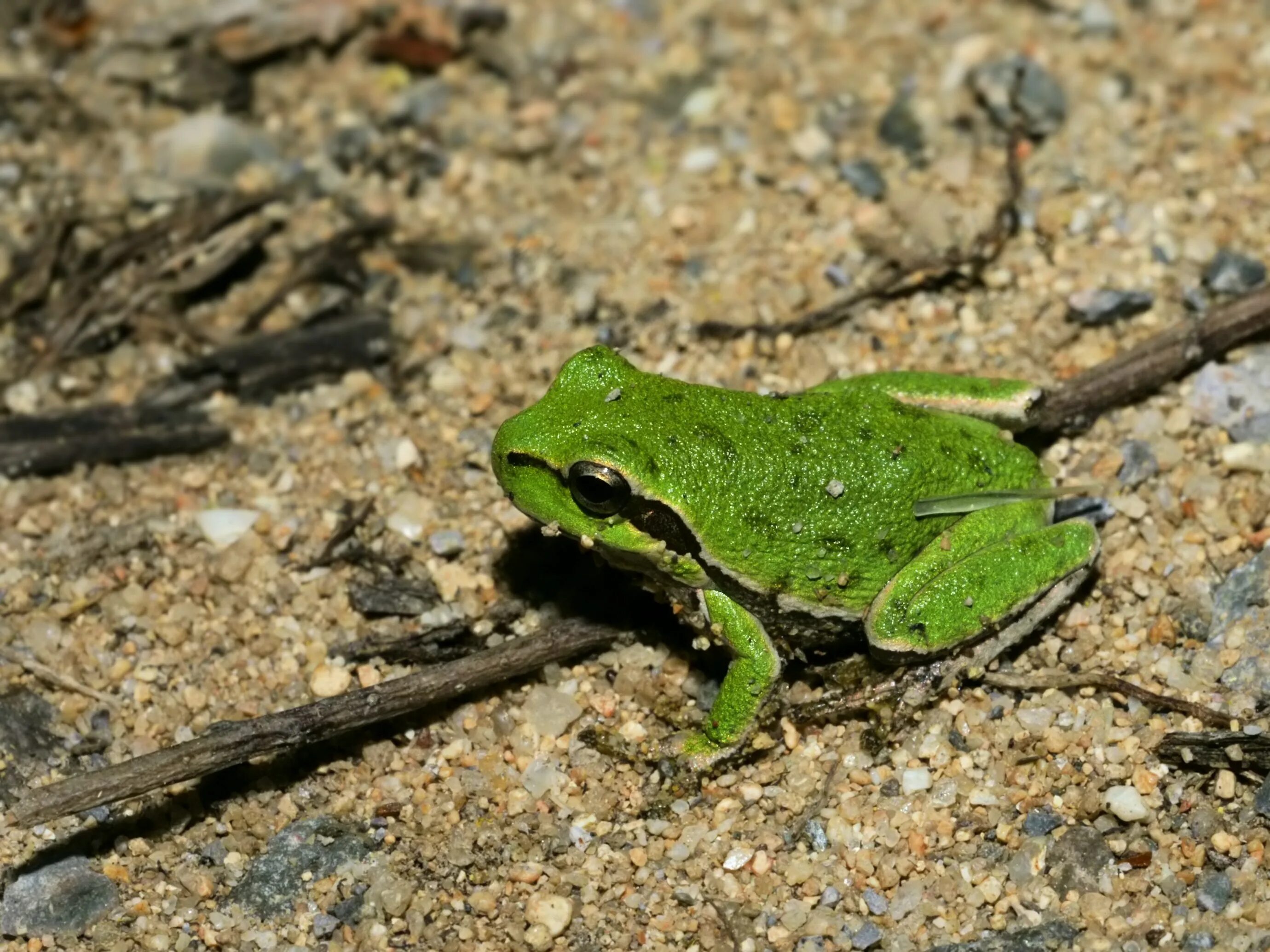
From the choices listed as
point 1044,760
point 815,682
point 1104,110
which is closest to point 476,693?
point 815,682

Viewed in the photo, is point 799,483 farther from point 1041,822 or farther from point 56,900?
point 56,900

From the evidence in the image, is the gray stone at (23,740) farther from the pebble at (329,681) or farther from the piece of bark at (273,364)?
the piece of bark at (273,364)

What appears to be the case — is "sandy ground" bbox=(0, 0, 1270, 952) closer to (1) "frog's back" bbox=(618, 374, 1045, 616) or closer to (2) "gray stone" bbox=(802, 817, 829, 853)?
(2) "gray stone" bbox=(802, 817, 829, 853)

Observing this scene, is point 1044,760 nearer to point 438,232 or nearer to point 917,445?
point 917,445

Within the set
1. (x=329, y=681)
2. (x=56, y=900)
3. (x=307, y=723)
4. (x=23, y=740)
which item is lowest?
(x=56, y=900)

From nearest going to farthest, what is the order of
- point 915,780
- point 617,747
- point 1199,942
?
point 1199,942
point 915,780
point 617,747

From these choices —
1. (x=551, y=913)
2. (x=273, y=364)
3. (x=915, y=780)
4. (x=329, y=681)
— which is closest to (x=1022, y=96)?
(x=915, y=780)
